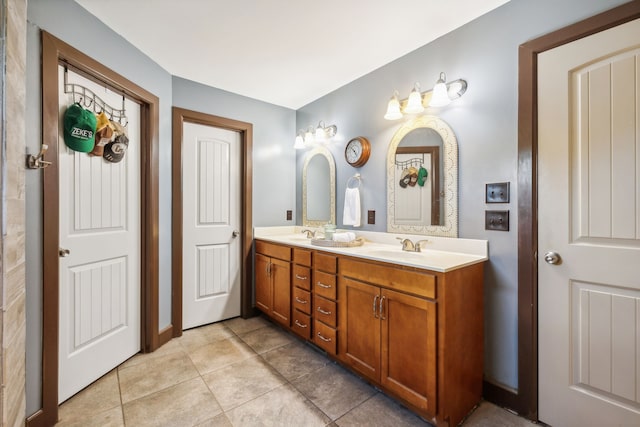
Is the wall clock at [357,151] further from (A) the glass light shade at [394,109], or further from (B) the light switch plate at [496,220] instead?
(B) the light switch plate at [496,220]

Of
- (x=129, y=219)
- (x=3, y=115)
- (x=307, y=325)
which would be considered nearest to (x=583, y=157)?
(x=307, y=325)

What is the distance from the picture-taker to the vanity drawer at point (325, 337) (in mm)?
1907

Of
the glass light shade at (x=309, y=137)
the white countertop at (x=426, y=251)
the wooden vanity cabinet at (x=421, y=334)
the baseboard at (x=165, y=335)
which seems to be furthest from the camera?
the glass light shade at (x=309, y=137)

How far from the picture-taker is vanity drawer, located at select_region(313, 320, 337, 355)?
1907mm

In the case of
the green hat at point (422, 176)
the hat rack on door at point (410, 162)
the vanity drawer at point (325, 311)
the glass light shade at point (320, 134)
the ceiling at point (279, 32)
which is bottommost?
the vanity drawer at point (325, 311)

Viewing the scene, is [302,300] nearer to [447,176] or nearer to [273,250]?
[273,250]

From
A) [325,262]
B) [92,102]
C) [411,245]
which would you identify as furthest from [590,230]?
[92,102]

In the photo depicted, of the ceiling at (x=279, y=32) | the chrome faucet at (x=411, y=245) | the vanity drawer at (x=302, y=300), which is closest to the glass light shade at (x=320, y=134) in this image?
the ceiling at (x=279, y=32)

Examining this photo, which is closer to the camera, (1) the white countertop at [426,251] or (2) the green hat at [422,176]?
(1) the white countertop at [426,251]

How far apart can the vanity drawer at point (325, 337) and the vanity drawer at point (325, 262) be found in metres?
0.41

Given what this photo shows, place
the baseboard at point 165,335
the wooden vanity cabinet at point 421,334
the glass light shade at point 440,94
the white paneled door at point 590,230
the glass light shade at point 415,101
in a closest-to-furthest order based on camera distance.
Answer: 1. the white paneled door at point 590,230
2. the wooden vanity cabinet at point 421,334
3. the glass light shade at point 440,94
4. the glass light shade at point 415,101
5. the baseboard at point 165,335

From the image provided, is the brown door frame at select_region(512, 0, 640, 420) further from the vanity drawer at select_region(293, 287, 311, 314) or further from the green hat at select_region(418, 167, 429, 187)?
the vanity drawer at select_region(293, 287, 311, 314)

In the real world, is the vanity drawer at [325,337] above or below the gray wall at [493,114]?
below

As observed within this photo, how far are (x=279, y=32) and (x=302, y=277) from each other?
1.76 meters
